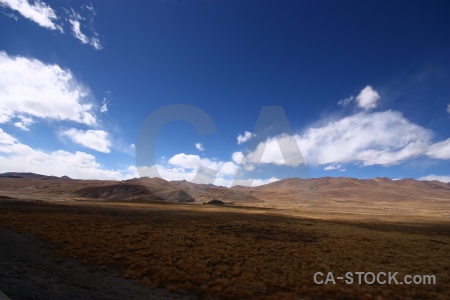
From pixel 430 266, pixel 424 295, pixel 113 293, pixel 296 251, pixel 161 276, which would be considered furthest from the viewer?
pixel 296 251

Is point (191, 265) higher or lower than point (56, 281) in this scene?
lower

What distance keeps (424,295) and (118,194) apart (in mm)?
125584

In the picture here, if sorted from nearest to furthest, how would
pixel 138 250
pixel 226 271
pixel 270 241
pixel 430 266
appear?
pixel 226 271 < pixel 430 266 < pixel 138 250 < pixel 270 241

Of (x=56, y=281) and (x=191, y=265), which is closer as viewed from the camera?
(x=56, y=281)

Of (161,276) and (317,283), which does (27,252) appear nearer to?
(161,276)

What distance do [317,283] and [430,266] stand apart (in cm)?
959

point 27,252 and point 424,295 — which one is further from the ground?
point 27,252

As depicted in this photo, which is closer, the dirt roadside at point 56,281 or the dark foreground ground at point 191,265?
the dirt roadside at point 56,281

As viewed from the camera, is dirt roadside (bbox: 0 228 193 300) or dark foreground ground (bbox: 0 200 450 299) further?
dark foreground ground (bbox: 0 200 450 299)

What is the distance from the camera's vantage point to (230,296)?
10.1 metres

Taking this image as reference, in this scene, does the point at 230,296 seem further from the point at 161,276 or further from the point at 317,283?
the point at 317,283

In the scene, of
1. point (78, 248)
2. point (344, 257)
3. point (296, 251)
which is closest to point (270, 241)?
point (296, 251)

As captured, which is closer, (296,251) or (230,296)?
(230,296)

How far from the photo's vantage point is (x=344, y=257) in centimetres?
1750
